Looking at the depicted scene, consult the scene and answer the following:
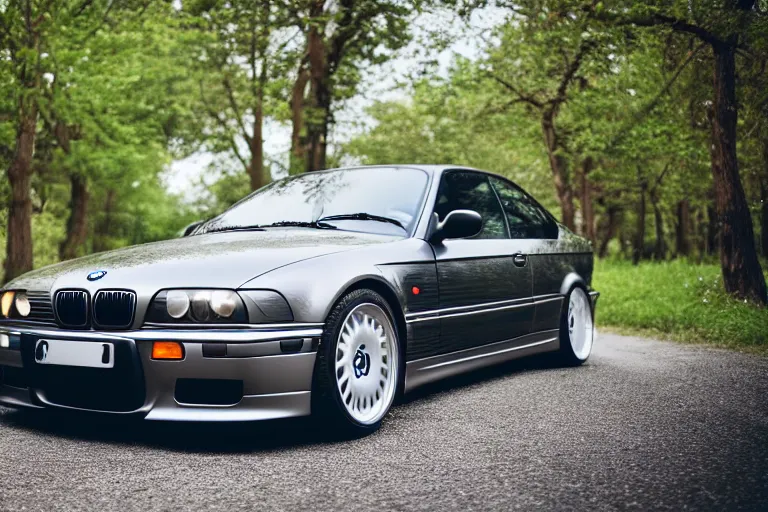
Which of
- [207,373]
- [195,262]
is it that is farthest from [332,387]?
[195,262]

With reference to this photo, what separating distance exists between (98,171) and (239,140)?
8835mm

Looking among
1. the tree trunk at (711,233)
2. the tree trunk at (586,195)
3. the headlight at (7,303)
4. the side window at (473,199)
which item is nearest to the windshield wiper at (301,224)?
the side window at (473,199)

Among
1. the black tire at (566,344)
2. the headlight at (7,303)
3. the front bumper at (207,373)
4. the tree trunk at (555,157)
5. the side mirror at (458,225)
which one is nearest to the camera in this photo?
the front bumper at (207,373)

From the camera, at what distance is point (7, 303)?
4297 mm

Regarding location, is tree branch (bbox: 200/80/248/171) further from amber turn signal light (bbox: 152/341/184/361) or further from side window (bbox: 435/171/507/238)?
amber turn signal light (bbox: 152/341/184/361)

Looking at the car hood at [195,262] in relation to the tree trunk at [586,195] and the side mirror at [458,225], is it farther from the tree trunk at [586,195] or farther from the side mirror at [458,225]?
the tree trunk at [586,195]

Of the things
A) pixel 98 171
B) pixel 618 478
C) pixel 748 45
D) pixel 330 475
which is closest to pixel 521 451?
pixel 618 478

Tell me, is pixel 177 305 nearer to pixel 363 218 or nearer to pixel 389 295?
pixel 389 295

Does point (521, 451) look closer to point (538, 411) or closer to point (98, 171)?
point (538, 411)

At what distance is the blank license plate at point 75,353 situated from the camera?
3.75 m

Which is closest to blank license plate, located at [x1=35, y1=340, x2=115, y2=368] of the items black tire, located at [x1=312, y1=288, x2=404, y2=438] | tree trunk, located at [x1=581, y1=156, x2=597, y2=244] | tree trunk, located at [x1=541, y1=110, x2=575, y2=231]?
black tire, located at [x1=312, y1=288, x2=404, y2=438]

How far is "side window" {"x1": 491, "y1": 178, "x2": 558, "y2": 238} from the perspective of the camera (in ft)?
20.1

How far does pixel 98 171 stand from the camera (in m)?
24.6

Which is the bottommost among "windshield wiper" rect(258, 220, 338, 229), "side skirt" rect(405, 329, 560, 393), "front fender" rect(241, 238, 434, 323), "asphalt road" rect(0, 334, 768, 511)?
"asphalt road" rect(0, 334, 768, 511)
